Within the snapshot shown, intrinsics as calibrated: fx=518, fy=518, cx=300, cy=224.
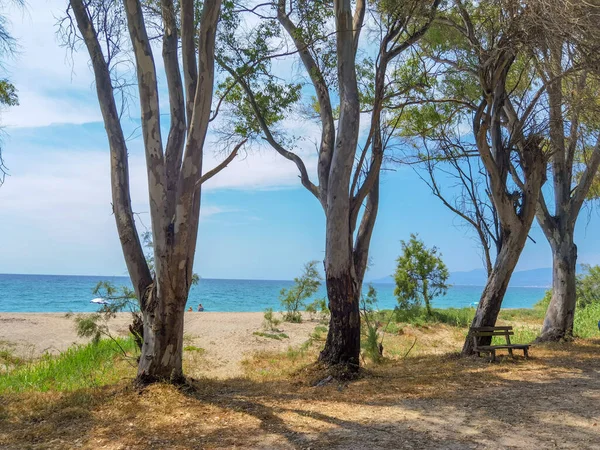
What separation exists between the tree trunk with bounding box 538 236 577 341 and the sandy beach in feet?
19.0

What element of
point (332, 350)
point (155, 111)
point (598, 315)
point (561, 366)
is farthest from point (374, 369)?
point (598, 315)

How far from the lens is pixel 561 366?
8039 mm

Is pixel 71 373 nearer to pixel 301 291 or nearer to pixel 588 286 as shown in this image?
pixel 301 291

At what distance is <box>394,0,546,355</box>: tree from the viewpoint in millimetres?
8828

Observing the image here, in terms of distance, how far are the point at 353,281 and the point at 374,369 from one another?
1.75 meters

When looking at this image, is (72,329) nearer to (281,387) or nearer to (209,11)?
(281,387)

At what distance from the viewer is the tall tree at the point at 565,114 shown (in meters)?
6.78

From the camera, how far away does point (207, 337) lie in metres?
13.5

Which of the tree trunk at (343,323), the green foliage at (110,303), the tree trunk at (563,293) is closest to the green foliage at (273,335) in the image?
the green foliage at (110,303)

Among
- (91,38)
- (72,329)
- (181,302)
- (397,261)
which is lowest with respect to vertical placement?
(72,329)

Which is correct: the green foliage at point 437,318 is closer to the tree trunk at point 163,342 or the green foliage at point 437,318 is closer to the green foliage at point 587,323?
the green foliage at point 587,323

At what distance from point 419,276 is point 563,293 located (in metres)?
8.40

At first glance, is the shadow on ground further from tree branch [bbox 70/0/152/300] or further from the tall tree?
the tall tree

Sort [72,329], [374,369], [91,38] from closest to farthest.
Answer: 1. [91,38]
2. [374,369]
3. [72,329]
